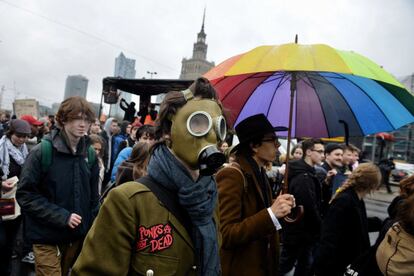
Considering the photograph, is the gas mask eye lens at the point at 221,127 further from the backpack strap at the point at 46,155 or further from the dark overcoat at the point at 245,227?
the backpack strap at the point at 46,155

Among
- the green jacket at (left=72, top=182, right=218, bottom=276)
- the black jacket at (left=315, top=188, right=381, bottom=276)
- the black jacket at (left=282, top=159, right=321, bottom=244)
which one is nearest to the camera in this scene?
the green jacket at (left=72, top=182, right=218, bottom=276)

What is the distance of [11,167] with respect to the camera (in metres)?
4.13

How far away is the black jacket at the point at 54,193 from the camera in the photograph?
2629 mm

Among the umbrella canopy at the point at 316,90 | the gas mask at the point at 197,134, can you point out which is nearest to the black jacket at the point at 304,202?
the umbrella canopy at the point at 316,90

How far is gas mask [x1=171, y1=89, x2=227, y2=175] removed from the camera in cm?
152

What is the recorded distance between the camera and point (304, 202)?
4.29 m

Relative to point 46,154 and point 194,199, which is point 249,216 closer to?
point 194,199

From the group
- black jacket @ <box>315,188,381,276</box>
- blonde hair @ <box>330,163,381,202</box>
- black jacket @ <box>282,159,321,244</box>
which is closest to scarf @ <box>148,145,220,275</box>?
black jacket @ <box>315,188,381,276</box>

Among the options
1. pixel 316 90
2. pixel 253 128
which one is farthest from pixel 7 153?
pixel 316 90

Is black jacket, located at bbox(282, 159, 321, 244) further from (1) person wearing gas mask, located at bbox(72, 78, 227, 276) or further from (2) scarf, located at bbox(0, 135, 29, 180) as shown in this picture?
(2) scarf, located at bbox(0, 135, 29, 180)

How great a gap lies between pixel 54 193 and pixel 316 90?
2653 millimetres

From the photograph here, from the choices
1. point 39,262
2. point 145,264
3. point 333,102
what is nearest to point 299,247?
point 333,102

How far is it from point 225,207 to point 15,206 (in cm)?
239

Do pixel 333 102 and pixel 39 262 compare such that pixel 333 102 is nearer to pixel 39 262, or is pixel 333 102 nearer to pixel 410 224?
pixel 410 224
